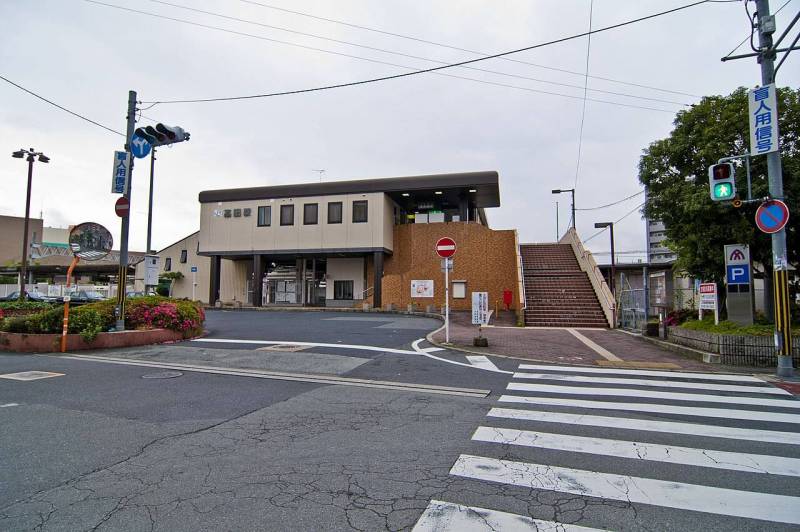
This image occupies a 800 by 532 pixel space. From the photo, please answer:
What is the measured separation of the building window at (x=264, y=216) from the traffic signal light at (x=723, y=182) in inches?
1089

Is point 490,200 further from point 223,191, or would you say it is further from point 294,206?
point 223,191

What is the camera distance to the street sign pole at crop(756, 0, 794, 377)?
27.5ft

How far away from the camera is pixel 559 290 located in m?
21.8

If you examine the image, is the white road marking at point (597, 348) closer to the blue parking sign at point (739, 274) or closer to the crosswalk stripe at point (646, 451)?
the blue parking sign at point (739, 274)

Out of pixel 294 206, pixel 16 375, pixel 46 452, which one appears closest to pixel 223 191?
pixel 294 206

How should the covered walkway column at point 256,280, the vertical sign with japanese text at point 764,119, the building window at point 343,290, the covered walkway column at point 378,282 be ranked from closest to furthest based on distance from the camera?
the vertical sign with japanese text at point 764,119
the covered walkway column at point 378,282
the covered walkway column at point 256,280
the building window at point 343,290

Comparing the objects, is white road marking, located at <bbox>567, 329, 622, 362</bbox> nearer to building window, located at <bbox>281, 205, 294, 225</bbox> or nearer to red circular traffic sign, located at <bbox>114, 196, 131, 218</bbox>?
red circular traffic sign, located at <bbox>114, 196, 131, 218</bbox>

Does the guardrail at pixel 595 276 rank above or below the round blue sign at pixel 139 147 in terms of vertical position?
below

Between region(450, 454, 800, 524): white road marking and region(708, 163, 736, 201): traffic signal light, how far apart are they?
727 centimetres

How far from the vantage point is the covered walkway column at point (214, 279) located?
109ft

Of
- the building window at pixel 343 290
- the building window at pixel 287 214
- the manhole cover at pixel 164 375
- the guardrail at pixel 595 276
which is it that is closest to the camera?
the manhole cover at pixel 164 375

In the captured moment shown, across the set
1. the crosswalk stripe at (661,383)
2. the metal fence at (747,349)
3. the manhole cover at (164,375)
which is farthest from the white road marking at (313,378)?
the metal fence at (747,349)

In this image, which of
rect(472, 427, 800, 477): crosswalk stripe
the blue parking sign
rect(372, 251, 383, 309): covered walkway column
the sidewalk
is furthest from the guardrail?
rect(472, 427, 800, 477): crosswalk stripe

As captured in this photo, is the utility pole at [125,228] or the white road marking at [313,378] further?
the utility pole at [125,228]
